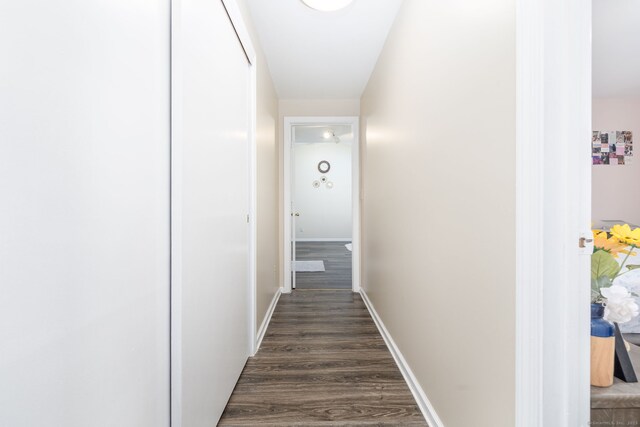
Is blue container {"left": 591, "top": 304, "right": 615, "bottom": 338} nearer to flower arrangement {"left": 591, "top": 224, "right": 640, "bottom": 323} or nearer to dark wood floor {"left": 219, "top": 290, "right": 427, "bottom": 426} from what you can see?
flower arrangement {"left": 591, "top": 224, "right": 640, "bottom": 323}

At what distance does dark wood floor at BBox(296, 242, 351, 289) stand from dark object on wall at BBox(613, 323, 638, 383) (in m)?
3.14

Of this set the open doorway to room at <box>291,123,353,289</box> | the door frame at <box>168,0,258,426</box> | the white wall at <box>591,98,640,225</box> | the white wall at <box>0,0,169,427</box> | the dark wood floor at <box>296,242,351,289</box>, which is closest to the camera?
the white wall at <box>0,0,169,427</box>

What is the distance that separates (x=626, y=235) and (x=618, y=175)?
376 cm

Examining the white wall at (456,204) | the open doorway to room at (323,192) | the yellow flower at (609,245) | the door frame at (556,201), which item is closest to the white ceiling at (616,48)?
the white wall at (456,204)

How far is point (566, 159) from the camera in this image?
2.64 ft

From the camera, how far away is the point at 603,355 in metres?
0.89

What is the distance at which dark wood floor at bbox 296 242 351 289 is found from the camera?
4152mm

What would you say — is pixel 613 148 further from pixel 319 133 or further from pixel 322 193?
pixel 322 193

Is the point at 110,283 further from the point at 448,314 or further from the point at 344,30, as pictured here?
the point at 344,30

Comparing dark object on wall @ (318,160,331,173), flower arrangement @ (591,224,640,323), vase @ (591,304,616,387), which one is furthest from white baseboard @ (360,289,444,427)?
dark object on wall @ (318,160,331,173)

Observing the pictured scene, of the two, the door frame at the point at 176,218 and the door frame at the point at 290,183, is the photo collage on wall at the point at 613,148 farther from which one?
the door frame at the point at 176,218

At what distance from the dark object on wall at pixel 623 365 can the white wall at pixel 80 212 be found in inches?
56.3

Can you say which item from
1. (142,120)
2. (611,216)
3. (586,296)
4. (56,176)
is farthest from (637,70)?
(56,176)

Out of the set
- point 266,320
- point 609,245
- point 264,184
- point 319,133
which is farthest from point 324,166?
point 609,245
